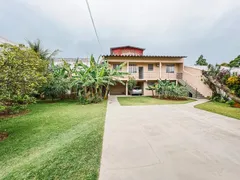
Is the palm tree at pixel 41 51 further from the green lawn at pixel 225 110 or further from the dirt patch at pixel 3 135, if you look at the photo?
the green lawn at pixel 225 110

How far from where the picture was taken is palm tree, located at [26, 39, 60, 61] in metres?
14.4

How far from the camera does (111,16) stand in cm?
741

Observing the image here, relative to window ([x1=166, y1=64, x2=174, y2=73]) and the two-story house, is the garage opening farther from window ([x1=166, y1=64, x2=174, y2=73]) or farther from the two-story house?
window ([x1=166, y1=64, x2=174, y2=73])

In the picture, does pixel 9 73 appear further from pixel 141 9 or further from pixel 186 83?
pixel 186 83

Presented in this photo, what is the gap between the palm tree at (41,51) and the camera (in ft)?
47.4

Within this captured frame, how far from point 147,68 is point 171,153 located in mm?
16615

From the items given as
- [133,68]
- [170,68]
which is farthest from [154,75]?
[133,68]

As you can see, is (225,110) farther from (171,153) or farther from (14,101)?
(14,101)

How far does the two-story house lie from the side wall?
116cm

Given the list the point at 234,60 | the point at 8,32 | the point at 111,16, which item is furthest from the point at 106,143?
the point at 234,60

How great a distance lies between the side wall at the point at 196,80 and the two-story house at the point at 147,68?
1.16 metres

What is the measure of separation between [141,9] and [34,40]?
13.6m

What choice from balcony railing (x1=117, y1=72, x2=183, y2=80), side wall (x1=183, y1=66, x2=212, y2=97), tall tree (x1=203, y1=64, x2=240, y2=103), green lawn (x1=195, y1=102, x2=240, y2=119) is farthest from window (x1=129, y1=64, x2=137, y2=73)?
green lawn (x1=195, y1=102, x2=240, y2=119)

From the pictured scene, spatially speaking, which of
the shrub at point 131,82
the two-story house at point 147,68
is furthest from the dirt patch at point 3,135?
the two-story house at point 147,68
